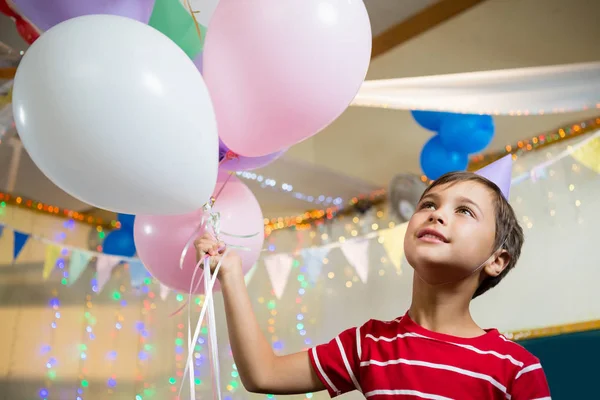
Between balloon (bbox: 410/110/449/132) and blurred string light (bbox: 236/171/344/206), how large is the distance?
0.96m

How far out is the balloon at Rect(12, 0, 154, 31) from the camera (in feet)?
4.00

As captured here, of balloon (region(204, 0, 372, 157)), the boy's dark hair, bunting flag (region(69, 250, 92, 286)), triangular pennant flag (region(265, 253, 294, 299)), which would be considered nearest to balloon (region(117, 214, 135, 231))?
bunting flag (region(69, 250, 92, 286))

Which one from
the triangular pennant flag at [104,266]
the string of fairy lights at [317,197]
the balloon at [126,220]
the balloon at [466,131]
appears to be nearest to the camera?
the balloon at [466,131]

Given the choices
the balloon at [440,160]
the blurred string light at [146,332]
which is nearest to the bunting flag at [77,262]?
the blurred string light at [146,332]

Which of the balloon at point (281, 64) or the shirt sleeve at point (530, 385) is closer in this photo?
the shirt sleeve at point (530, 385)

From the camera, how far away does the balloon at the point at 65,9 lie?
122cm

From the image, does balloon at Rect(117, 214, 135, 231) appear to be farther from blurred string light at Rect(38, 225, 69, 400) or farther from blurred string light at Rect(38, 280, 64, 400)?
blurred string light at Rect(38, 280, 64, 400)

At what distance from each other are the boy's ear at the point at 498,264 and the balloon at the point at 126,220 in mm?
1915

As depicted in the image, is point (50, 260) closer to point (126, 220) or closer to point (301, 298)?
point (126, 220)

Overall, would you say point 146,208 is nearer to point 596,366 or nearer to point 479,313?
point 596,366

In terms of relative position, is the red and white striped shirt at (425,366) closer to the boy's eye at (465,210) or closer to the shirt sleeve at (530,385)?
the shirt sleeve at (530,385)

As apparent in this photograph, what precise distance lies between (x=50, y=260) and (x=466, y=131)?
8.89ft

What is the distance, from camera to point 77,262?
12.3ft

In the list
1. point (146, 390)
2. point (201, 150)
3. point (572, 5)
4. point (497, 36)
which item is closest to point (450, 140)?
point (497, 36)
